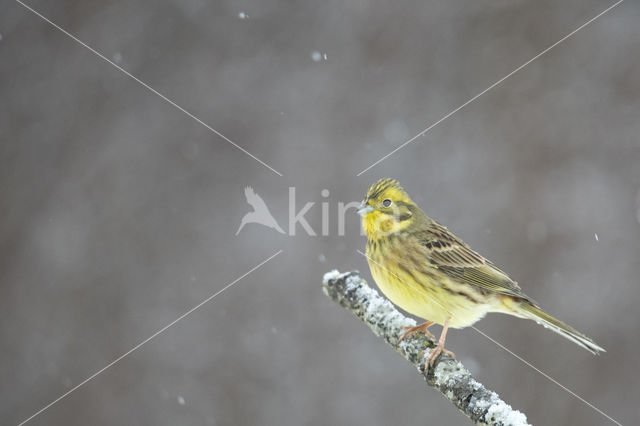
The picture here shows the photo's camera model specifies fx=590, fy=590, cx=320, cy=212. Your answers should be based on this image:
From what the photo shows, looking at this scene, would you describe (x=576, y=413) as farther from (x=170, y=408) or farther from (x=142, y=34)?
(x=142, y=34)

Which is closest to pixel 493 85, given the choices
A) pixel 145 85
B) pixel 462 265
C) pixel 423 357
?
pixel 145 85

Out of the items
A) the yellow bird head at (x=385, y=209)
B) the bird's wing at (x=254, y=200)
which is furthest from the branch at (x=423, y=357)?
the bird's wing at (x=254, y=200)

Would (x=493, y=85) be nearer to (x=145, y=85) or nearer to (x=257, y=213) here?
(x=257, y=213)

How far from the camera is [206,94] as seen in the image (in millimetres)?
10117

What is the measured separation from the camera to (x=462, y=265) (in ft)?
13.6

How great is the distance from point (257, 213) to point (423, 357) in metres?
6.96

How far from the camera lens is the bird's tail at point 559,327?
3291 millimetres

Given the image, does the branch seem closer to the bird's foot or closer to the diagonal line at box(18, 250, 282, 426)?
the bird's foot

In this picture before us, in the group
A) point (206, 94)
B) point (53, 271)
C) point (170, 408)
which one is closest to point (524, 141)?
point (206, 94)

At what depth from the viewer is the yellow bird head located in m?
3.93

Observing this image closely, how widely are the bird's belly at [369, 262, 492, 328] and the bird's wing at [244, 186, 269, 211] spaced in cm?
587

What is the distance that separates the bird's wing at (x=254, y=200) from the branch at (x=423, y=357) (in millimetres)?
5819

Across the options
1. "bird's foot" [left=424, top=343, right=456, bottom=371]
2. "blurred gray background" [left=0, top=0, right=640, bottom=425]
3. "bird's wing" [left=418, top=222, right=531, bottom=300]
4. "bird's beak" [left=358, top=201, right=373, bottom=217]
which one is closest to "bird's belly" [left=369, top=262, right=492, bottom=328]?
"bird's wing" [left=418, top=222, right=531, bottom=300]

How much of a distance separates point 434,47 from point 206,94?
3.94 m
